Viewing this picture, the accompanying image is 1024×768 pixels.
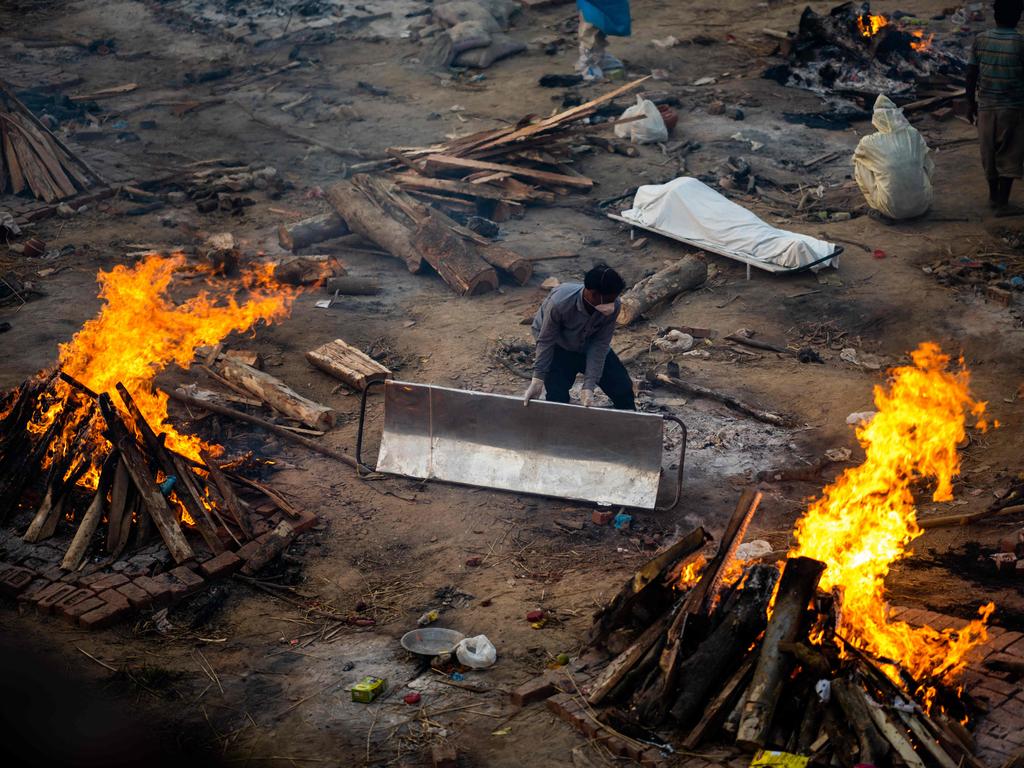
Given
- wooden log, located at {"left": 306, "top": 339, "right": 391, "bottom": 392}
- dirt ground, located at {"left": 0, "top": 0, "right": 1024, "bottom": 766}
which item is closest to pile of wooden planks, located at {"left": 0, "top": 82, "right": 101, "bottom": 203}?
dirt ground, located at {"left": 0, "top": 0, "right": 1024, "bottom": 766}

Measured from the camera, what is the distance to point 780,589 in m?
5.53

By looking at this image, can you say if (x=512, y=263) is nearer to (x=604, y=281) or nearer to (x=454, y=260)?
(x=454, y=260)

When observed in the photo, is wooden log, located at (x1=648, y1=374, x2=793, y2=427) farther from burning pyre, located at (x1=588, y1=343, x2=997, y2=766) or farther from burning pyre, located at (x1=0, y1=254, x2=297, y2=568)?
burning pyre, located at (x1=0, y1=254, x2=297, y2=568)

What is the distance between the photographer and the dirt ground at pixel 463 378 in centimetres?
612

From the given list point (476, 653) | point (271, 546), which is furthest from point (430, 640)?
point (271, 546)

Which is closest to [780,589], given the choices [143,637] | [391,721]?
[391,721]

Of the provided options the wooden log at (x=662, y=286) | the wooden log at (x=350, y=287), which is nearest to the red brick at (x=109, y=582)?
the wooden log at (x=350, y=287)

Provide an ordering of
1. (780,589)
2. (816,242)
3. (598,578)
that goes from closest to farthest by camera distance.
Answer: (780,589)
(598,578)
(816,242)

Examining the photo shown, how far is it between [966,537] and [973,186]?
910 cm

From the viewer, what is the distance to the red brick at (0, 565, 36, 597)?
7180 millimetres

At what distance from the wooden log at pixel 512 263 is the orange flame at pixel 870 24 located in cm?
1059

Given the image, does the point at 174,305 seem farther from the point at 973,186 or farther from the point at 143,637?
the point at 973,186

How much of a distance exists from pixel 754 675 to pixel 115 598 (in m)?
4.72

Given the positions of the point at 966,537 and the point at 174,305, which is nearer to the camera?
the point at 966,537
